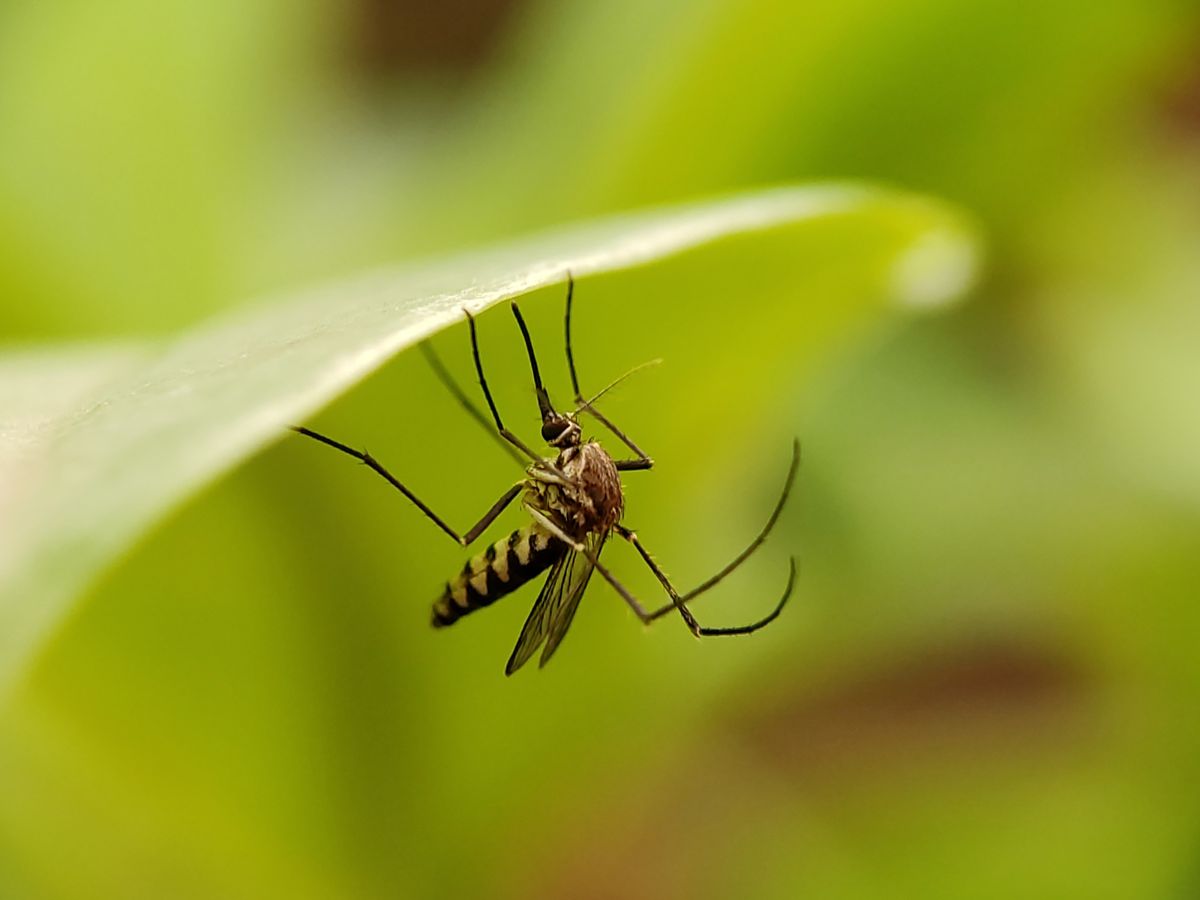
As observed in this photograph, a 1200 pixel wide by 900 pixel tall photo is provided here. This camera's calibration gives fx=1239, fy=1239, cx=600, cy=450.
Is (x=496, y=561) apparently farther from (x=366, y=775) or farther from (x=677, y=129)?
(x=677, y=129)

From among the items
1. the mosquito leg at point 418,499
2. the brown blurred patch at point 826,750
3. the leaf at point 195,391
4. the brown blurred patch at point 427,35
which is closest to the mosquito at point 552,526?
the mosquito leg at point 418,499

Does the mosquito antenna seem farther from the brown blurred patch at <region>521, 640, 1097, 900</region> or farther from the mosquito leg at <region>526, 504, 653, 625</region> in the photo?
the brown blurred patch at <region>521, 640, 1097, 900</region>

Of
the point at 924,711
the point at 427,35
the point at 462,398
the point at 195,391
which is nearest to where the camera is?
the point at 195,391

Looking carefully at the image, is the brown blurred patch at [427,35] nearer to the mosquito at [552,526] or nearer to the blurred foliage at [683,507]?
the blurred foliage at [683,507]

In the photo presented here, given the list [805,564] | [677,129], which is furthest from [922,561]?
[677,129]

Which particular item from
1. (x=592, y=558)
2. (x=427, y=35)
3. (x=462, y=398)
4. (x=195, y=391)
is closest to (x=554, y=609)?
(x=592, y=558)

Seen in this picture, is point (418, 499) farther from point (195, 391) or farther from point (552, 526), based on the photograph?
point (195, 391)
